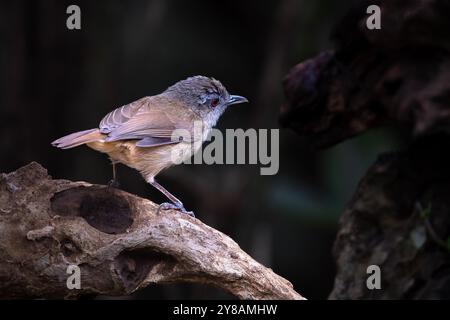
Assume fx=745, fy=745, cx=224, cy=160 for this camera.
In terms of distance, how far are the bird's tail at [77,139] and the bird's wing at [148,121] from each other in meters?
0.06

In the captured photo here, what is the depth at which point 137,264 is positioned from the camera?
4020 mm

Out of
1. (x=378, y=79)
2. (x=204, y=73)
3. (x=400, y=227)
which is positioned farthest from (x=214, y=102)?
(x=204, y=73)

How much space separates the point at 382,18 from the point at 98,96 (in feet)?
10.5

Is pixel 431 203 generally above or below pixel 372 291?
above

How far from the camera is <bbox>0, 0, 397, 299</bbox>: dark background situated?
695 cm

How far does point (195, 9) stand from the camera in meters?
9.01

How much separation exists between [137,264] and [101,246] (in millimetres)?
232

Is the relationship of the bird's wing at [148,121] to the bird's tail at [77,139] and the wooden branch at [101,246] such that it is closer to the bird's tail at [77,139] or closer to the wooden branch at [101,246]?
the bird's tail at [77,139]

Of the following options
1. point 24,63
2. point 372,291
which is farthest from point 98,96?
point 372,291

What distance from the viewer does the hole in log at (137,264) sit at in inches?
155

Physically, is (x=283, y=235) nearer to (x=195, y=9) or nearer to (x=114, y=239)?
(x=195, y=9)

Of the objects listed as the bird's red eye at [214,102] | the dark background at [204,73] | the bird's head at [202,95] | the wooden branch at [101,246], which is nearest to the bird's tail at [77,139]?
the wooden branch at [101,246]

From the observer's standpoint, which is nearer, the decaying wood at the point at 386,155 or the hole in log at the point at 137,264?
the hole in log at the point at 137,264

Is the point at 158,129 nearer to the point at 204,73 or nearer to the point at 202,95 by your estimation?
the point at 202,95
